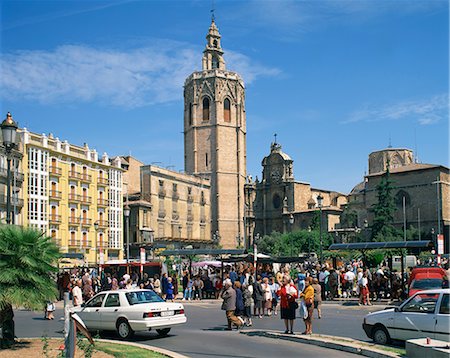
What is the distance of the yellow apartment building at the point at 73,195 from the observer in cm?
5481

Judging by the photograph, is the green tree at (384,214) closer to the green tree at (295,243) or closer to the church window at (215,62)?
the green tree at (295,243)

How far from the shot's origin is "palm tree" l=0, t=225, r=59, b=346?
1338 cm

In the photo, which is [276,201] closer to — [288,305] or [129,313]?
[288,305]

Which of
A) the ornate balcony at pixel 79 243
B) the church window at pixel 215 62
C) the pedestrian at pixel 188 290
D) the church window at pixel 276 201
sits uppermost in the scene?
the church window at pixel 215 62

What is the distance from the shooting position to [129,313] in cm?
1596

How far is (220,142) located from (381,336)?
79586 millimetres

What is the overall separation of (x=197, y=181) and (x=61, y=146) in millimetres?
33032

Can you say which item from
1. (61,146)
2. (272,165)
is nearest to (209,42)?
(272,165)

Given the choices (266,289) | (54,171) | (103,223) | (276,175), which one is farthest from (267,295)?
(276,175)

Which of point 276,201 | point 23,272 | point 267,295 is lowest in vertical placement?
point 267,295

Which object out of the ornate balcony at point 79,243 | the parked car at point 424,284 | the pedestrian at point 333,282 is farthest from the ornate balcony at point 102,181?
the parked car at point 424,284

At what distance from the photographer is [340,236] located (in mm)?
90188

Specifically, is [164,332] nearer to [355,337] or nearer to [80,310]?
[80,310]

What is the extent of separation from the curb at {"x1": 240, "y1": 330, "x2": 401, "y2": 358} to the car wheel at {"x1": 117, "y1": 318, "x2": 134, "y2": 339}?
3136 millimetres
